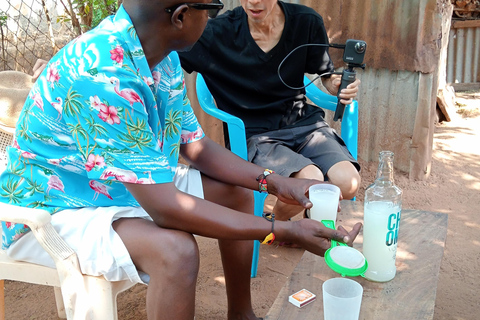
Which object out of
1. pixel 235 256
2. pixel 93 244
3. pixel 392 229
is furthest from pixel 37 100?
pixel 392 229

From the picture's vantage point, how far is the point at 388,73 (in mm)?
3773

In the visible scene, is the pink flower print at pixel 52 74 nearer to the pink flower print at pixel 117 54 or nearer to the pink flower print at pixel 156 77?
the pink flower print at pixel 117 54

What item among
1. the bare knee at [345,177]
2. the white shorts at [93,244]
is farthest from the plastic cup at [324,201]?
the bare knee at [345,177]

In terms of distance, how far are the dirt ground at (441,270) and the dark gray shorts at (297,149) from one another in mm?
692

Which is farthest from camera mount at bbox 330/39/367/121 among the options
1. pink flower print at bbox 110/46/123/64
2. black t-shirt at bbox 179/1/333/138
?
pink flower print at bbox 110/46/123/64

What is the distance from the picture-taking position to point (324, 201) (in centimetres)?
173

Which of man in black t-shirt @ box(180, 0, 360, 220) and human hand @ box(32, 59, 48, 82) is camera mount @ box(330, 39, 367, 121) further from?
human hand @ box(32, 59, 48, 82)

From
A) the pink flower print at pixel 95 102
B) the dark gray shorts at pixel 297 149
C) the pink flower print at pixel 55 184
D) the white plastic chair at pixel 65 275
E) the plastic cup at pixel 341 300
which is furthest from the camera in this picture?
the dark gray shorts at pixel 297 149

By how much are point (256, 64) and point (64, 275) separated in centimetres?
164

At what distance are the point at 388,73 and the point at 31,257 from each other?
300 centimetres

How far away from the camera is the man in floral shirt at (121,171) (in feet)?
4.91

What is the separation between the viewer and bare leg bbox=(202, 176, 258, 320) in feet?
6.77

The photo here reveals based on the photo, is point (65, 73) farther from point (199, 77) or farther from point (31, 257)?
point (199, 77)

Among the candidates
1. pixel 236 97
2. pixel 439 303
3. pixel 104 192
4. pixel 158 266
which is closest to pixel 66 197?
pixel 104 192
